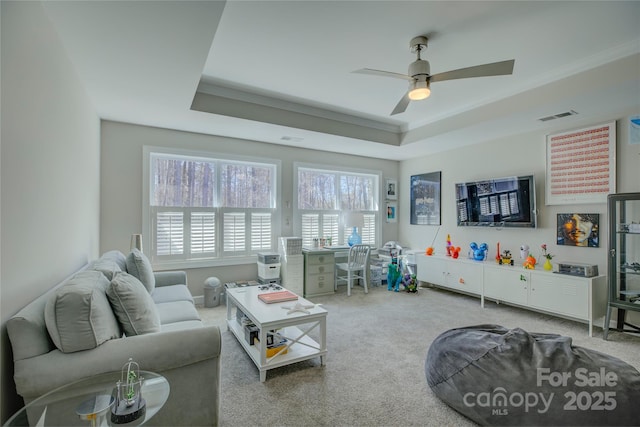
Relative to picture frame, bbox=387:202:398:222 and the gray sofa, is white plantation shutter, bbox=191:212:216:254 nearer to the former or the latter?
the gray sofa

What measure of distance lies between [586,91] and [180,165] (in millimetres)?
4753

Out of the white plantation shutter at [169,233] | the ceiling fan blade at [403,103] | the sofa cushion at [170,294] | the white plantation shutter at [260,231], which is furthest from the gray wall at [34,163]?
the ceiling fan blade at [403,103]

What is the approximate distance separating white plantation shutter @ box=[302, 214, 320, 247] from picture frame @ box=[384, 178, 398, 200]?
5.55 ft

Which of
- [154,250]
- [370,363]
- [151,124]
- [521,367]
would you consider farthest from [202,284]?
A: [521,367]

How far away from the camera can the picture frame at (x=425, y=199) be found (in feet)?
17.8

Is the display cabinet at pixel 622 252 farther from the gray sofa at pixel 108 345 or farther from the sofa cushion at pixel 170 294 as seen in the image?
the sofa cushion at pixel 170 294

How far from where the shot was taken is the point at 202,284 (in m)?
4.23

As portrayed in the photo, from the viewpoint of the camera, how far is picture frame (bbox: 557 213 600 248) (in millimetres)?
3494

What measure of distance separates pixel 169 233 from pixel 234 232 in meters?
0.89

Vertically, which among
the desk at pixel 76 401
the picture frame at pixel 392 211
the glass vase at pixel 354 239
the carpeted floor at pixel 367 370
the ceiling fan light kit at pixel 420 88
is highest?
the ceiling fan light kit at pixel 420 88

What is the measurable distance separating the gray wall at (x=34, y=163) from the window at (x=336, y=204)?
3.23m

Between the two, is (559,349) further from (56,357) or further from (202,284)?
(202,284)

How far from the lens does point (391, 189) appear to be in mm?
6188

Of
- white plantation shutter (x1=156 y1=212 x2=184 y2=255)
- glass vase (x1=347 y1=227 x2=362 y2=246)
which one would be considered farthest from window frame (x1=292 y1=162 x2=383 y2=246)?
white plantation shutter (x1=156 y1=212 x2=184 y2=255)
